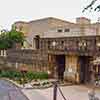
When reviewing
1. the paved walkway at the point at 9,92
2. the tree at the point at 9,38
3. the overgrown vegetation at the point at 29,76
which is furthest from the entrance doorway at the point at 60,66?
the paved walkway at the point at 9,92

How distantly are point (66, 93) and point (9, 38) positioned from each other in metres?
12.2

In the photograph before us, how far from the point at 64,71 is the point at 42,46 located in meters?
2.35

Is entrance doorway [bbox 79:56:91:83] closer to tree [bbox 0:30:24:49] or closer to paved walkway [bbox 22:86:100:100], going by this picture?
paved walkway [bbox 22:86:100:100]

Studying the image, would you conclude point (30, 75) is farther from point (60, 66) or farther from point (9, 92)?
point (9, 92)

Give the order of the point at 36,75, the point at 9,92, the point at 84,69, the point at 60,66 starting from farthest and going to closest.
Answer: the point at 60,66 → the point at 36,75 → the point at 84,69 → the point at 9,92

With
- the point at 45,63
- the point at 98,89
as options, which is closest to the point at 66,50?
the point at 45,63

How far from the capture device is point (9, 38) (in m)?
22.9

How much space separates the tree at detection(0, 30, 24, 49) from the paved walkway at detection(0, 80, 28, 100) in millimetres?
19223

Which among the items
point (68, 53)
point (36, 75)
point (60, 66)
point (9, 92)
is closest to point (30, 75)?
A: point (36, 75)

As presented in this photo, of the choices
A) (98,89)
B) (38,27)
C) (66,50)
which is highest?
(38,27)

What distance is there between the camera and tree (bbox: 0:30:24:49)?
21797mm

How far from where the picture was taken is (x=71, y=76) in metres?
14.5

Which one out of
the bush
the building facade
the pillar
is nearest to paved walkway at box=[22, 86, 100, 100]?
the pillar

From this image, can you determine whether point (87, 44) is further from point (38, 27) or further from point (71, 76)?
point (38, 27)
